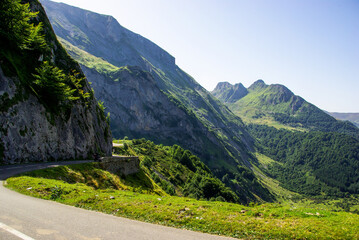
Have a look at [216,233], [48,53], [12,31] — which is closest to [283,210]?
[216,233]

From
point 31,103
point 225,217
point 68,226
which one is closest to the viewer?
point 68,226

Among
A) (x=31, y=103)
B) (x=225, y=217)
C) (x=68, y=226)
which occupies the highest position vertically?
(x=31, y=103)

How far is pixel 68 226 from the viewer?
34.5 feet

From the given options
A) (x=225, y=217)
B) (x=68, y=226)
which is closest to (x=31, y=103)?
(x=68, y=226)

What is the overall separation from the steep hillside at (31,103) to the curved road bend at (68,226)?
16.0 metres

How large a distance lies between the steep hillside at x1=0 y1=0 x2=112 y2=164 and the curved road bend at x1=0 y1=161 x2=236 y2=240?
16.0m

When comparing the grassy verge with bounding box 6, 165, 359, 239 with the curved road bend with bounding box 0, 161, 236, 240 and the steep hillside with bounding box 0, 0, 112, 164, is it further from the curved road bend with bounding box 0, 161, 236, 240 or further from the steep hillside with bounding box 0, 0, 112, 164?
the steep hillside with bounding box 0, 0, 112, 164

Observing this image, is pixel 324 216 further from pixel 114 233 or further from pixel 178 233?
pixel 114 233

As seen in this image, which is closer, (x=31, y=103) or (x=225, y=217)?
(x=225, y=217)

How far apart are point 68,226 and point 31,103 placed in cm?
2701

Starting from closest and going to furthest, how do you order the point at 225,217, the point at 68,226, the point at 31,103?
the point at 68,226 → the point at 225,217 → the point at 31,103

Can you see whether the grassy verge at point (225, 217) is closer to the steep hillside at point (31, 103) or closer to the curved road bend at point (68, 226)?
the curved road bend at point (68, 226)

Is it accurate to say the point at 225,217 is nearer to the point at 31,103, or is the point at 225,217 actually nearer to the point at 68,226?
the point at 68,226

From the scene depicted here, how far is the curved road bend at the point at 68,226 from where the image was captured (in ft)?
30.9
